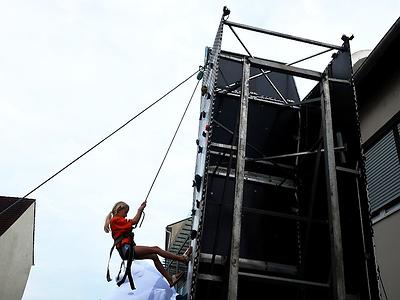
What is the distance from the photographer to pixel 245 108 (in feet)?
14.1

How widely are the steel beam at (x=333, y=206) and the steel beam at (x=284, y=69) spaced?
0.14 meters

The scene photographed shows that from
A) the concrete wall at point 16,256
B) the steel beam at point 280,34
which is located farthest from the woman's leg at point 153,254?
the concrete wall at point 16,256

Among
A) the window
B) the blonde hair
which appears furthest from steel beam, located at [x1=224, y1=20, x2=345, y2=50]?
the blonde hair

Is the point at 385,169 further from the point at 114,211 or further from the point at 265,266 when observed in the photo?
the point at 114,211

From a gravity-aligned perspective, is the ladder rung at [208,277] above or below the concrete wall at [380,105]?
below

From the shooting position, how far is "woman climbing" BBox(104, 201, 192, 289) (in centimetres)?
493

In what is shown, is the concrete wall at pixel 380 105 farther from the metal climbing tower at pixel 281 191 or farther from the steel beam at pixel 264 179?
the steel beam at pixel 264 179

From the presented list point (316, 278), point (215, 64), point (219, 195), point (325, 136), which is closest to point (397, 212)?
point (316, 278)

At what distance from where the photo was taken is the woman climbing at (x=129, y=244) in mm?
4935

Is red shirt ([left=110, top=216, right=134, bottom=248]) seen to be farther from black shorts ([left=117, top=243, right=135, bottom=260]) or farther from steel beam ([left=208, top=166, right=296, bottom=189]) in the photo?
steel beam ([left=208, top=166, right=296, bottom=189])

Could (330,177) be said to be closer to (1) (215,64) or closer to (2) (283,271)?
(2) (283,271)

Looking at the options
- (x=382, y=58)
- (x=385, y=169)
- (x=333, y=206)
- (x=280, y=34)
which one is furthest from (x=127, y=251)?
(x=382, y=58)

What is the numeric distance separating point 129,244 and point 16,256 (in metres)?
21.2

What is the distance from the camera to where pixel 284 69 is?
185 inches
